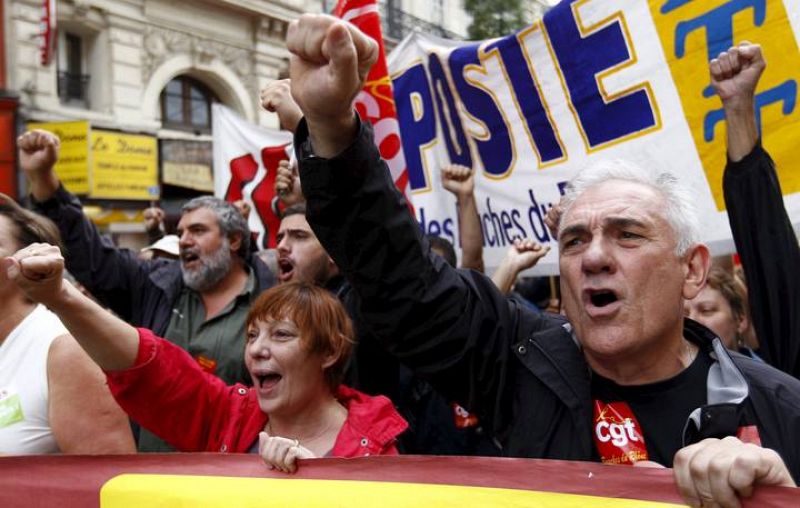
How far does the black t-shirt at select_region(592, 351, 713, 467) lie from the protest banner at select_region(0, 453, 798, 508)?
0.20m

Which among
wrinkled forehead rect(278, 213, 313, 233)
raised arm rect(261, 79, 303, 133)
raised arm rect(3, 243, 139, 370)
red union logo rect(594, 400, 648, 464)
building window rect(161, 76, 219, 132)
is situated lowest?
red union logo rect(594, 400, 648, 464)

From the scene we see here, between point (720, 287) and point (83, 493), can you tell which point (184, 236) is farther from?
point (720, 287)

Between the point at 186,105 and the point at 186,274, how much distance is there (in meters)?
13.4

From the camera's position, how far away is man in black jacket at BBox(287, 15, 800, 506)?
1.48 m

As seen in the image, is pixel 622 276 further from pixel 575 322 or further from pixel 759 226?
pixel 759 226

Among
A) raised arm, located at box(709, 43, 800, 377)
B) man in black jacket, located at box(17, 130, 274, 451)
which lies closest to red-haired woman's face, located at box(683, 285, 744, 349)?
raised arm, located at box(709, 43, 800, 377)

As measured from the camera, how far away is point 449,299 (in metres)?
1.62

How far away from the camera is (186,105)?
52.5ft

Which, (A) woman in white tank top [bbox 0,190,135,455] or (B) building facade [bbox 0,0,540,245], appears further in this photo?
(B) building facade [bbox 0,0,540,245]

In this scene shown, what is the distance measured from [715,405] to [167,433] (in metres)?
1.25

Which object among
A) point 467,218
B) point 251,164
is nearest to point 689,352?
point 467,218

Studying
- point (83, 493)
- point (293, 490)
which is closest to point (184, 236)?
point (83, 493)

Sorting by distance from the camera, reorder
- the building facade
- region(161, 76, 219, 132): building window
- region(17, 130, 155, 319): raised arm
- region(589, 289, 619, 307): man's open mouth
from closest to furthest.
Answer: region(589, 289, 619, 307): man's open mouth, region(17, 130, 155, 319): raised arm, the building facade, region(161, 76, 219, 132): building window

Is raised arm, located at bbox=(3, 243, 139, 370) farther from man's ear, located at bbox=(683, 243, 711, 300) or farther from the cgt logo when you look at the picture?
man's ear, located at bbox=(683, 243, 711, 300)
